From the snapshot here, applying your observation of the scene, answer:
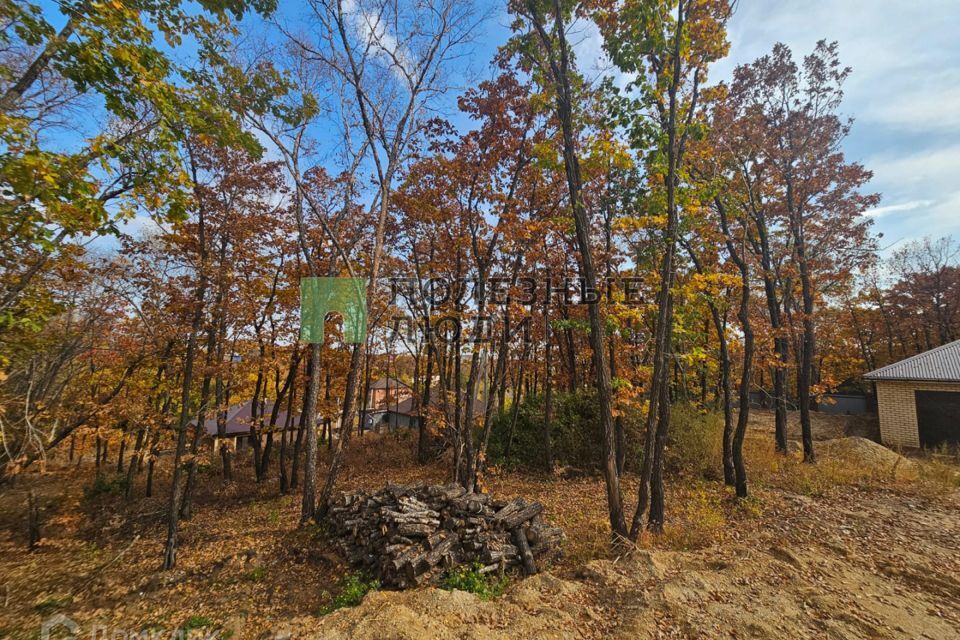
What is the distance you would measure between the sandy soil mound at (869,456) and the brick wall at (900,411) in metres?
3.20

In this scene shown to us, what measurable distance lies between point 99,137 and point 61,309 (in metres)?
3.10

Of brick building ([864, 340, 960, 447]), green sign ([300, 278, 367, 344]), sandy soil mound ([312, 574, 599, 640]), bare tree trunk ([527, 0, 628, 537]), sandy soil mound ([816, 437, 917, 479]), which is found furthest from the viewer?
brick building ([864, 340, 960, 447])

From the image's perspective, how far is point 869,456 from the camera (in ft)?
→ 37.0

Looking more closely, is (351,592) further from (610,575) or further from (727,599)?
(727,599)

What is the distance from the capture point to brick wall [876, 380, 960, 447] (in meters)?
13.7

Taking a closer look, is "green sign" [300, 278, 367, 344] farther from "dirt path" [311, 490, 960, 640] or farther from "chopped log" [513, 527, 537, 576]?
"dirt path" [311, 490, 960, 640]

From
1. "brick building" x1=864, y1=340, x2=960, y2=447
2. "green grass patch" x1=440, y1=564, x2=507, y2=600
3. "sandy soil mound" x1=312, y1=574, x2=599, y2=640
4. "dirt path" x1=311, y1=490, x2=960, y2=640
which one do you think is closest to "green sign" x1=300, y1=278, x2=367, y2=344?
"green grass patch" x1=440, y1=564, x2=507, y2=600

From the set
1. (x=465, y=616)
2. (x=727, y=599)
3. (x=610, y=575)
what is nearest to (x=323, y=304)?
(x=465, y=616)

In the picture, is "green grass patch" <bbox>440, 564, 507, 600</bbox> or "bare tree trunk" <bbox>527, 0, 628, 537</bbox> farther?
"bare tree trunk" <bbox>527, 0, 628, 537</bbox>

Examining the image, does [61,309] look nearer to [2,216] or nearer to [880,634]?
[2,216]

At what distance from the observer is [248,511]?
35.3 ft

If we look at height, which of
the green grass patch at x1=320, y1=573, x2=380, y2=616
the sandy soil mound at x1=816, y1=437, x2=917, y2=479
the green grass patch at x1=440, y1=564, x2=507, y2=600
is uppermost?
the sandy soil mound at x1=816, y1=437, x2=917, y2=479

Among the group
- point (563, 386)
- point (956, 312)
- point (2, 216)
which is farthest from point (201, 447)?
point (956, 312)

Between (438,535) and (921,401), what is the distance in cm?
1970
